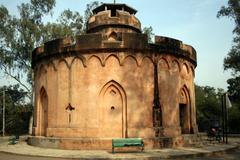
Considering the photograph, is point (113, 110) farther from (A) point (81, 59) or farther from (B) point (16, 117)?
(B) point (16, 117)

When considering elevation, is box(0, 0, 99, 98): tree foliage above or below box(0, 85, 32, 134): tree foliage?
above

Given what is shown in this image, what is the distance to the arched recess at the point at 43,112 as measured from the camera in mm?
17692

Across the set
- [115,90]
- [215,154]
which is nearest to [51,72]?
[115,90]

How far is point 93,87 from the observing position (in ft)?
50.6

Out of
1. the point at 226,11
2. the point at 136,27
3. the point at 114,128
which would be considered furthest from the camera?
the point at 226,11

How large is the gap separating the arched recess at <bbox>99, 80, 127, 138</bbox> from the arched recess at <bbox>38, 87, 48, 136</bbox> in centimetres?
406

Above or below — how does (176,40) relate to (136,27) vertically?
below

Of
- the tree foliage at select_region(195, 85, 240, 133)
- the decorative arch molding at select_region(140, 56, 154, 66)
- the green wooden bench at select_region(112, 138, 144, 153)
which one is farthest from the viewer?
the tree foliage at select_region(195, 85, 240, 133)

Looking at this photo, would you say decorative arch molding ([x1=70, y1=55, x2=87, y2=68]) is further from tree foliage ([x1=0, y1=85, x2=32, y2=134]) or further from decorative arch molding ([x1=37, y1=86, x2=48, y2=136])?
tree foliage ([x1=0, y1=85, x2=32, y2=134])

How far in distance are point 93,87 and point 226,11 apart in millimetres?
16360

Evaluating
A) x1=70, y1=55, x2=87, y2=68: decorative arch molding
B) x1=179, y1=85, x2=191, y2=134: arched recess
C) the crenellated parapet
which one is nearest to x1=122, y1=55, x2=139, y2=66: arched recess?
the crenellated parapet

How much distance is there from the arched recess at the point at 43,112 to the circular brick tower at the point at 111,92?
965mm

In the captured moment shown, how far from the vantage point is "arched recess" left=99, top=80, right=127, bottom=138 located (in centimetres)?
1528

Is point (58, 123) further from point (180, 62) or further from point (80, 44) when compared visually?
point (180, 62)
